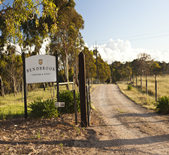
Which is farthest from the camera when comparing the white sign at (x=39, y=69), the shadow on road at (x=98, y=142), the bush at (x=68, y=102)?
the bush at (x=68, y=102)

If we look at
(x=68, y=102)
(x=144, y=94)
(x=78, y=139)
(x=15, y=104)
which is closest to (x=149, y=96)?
(x=144, y=94)

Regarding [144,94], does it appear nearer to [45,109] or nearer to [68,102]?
[68,102]

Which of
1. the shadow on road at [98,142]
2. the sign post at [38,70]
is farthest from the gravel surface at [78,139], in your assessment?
the sign post at [38,70]

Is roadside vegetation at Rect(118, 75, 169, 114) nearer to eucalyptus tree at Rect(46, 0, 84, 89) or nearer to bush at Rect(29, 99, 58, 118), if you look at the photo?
bush at Rect(29, 99, 58, 118)

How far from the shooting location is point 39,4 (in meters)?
6.82

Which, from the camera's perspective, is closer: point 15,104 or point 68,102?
point 68,102

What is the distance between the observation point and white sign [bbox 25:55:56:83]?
7227mm

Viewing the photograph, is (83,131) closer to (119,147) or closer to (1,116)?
(119,147)

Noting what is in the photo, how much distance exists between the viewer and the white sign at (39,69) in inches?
285

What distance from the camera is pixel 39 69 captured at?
7238 mm

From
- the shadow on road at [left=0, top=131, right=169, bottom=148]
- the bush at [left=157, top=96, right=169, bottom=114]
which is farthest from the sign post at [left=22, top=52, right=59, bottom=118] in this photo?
the bush at [left=157, top=96, right=169, bottom=114]

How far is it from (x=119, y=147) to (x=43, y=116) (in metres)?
3.53

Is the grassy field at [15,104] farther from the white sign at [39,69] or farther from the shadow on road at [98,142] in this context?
the shadow on road at [98,142]

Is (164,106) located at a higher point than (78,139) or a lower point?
higher
